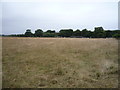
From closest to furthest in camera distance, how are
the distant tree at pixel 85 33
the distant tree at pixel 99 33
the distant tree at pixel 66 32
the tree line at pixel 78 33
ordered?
1. the tree line at pixel 78 33
2. the distant tree at pixel 99 33
3. the distant tree at pixel 85 33
4. the distant tree at pixel 66 32

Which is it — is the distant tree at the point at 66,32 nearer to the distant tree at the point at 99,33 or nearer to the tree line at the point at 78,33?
the tree line at the point at 78,33

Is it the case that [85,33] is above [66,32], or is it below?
below

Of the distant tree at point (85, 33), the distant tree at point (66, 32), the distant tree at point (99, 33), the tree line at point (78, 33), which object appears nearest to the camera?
the tree line at point (78, 33)

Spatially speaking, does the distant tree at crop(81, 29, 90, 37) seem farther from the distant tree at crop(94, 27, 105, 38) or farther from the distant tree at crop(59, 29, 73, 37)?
the distant tree at crop(59, 29, 73, 37)

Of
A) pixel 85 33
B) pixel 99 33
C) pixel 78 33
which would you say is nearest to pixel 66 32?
pixel 78 33

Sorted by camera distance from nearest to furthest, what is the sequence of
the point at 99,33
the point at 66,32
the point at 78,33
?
1. the point at 99,33
2. the point at 66,32
3. the point at 78,33

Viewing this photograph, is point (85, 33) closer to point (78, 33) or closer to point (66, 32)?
point (78, 33)

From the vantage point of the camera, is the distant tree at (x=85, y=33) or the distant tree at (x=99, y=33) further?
the distant tree at (x=85, y=33)

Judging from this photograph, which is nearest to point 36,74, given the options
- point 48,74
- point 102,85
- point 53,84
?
point 48,74

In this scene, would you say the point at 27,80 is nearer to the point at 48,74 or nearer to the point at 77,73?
the point at 48,74

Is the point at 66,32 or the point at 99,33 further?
the point at 66,32

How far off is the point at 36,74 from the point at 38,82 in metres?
0.63

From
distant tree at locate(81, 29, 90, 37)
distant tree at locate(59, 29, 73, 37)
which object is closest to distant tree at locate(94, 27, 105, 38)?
distant tree at locate(81, 29, 90, 37)

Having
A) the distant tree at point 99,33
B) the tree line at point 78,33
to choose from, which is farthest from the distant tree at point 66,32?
the distant tree at point 99,33
